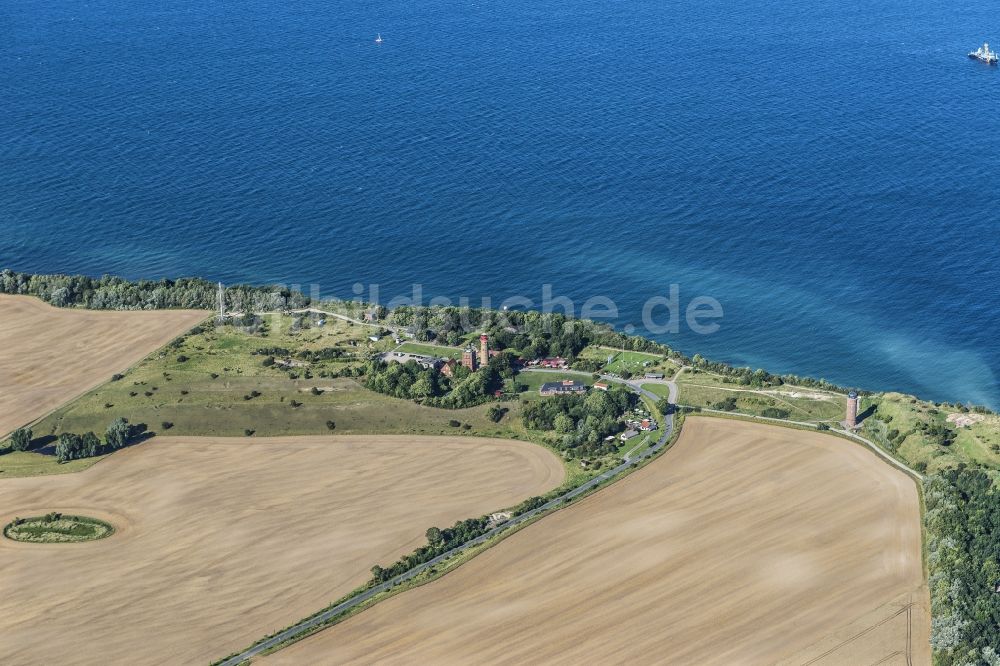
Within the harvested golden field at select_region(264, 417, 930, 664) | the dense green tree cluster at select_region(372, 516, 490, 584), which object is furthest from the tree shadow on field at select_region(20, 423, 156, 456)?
the harvested golden field at select_region(264, 417, 930, 664)

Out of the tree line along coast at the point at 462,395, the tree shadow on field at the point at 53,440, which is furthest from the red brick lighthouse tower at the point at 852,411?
the tree shadow on field at the point at 53,440

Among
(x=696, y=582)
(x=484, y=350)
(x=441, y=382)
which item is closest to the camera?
(x=696, y=582)

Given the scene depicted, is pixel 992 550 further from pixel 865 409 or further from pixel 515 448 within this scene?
pixel 515 448

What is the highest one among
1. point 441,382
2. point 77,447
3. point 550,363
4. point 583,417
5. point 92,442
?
point 550,363

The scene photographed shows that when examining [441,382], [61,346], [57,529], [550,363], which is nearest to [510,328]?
[550,363]

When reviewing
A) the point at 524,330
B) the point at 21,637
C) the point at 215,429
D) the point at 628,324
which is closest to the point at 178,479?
the point at 215,429

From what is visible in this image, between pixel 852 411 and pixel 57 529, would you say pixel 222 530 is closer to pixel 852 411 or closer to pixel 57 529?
pixel 57 529
